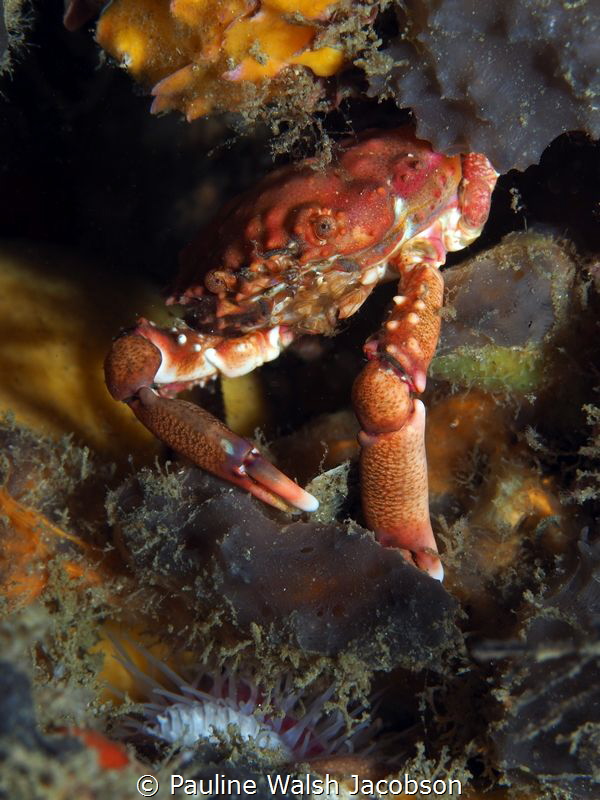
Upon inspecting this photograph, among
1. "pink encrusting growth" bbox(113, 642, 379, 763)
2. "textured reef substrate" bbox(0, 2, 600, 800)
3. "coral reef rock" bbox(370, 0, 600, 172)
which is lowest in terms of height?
"pink encrusting growth" bbox(113, 642, 379, 763)

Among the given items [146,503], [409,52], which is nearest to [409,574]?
[146,503]

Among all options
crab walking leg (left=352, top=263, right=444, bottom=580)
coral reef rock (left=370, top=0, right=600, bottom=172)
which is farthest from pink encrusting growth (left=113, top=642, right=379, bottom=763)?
coral reef rock (left=370, top=0, right=600, bottom=172)

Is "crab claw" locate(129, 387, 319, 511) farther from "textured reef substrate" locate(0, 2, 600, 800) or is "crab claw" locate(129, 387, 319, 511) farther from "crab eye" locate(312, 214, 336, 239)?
"crab eye" locate(312, 214, 336, 239)

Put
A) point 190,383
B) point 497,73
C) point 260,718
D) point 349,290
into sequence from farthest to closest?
point 190,383
point 349,290
point 260,718
point 497,73

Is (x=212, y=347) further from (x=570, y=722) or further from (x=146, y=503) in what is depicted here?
(x=570, y=722)

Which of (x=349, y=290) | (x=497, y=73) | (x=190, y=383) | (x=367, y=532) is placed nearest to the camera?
(x=497, y=73)

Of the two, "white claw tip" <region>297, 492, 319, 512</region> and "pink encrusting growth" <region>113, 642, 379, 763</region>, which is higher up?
"white claw tip" <region>297, 492, 319, 512</region>

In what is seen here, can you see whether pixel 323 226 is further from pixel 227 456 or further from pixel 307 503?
pixel 307 503

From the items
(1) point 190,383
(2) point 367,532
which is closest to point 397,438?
(2) point 367,532
